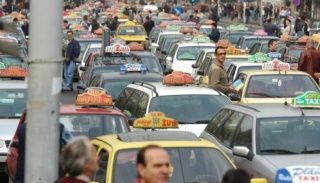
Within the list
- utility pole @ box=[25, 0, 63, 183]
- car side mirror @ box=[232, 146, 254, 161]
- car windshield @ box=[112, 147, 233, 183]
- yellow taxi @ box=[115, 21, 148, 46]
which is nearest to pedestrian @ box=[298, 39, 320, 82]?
car side mirror @ box=[232, 146, 254, 161]

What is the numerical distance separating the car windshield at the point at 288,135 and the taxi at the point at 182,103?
9.68ft

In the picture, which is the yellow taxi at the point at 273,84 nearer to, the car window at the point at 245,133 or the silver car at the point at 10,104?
the silver car at the point at 10,104

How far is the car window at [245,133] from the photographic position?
39.0 feet

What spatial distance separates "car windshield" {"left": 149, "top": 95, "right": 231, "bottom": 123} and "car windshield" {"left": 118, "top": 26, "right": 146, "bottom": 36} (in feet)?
95.1

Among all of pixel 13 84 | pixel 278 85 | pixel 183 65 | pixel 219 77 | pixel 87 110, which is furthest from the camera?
pixel 183 65

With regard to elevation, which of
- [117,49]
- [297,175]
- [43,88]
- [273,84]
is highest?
[43,88]

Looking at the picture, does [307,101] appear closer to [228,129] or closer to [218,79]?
[228,129]

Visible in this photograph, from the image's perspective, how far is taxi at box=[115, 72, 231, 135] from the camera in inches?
599

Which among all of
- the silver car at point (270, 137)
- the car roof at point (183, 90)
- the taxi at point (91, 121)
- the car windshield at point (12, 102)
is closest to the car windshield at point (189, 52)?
the car windshield at point (12, 102)

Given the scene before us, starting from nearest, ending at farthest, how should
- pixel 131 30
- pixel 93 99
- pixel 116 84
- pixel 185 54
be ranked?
pixel 93 99, pixel 116 84, pixel 185 54, pixel 131 30

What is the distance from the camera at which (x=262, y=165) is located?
11.0 metres

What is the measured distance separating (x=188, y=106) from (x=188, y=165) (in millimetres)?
5847

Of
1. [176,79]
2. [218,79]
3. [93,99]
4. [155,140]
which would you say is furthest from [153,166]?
[218,79]

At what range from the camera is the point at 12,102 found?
1648 centimetres
